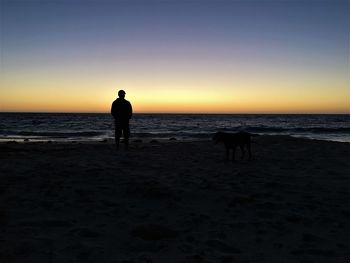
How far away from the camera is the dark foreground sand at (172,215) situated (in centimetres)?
333

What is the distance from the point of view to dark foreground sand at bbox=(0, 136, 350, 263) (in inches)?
131

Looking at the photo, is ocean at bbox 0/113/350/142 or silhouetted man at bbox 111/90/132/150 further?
ocean at bbox 0/113/350/142

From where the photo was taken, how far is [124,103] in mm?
10812

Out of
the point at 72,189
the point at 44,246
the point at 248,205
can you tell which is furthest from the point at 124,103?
the point at 44,246

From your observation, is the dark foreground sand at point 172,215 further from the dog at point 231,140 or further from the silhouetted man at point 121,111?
the silhouetted man at point 121,111

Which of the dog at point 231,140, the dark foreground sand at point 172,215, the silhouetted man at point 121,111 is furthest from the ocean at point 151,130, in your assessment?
the dark foreground sand at point 172,215

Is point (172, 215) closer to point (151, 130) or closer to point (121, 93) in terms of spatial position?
point (121, 93)

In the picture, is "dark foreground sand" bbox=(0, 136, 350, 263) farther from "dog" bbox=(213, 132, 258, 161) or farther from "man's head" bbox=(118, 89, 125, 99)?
"man's head" bbox=(118, 89, 125, 99)

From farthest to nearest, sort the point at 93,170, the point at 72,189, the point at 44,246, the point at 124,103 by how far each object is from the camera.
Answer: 1. the point at 124,103
2. the point at 93,170
3. the point at 72,189
4. the point at 44,246

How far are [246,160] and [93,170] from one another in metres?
4.22

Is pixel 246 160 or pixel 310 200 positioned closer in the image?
pixel 310 200

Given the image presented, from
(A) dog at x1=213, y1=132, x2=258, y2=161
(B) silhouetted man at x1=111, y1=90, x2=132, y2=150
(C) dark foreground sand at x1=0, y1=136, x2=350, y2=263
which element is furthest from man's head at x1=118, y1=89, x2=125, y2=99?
(C) dark foreground sand at x1=0, y1=136, x2=350, y2=263

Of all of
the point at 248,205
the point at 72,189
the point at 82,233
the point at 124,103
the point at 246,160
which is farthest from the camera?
the point at 124,103

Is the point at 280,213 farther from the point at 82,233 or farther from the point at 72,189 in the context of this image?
the point at 72,189
